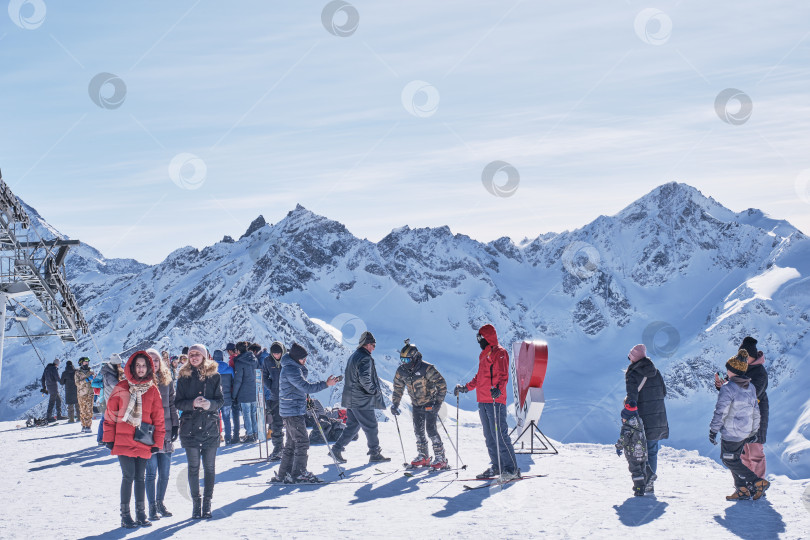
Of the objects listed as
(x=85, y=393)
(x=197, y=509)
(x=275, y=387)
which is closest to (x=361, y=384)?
(x=275, y=387)

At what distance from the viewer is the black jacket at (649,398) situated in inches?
410

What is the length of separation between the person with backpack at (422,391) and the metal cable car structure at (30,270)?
14.7m

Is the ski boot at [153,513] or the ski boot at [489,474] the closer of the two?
the ski boot at [153,513]

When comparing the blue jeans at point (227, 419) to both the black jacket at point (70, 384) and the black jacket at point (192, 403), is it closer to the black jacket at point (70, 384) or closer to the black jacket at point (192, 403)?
the black jacket at point (70, 384)

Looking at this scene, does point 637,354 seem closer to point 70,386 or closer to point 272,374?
point 272,374

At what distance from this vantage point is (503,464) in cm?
1151

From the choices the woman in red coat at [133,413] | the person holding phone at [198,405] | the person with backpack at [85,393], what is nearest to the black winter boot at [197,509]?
the person holding phone at [198,405]

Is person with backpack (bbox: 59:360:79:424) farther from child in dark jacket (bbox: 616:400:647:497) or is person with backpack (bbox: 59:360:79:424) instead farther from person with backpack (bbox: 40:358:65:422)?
child in dark jacket (bbox: 616:400:647:497)

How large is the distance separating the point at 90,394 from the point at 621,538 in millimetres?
15766

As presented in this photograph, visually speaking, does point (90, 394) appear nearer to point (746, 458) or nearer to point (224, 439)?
point (224, 439)

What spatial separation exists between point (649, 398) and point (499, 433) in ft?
7.24

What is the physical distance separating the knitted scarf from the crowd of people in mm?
11

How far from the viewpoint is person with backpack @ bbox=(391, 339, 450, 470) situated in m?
12.6

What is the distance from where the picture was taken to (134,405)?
28.5ft
